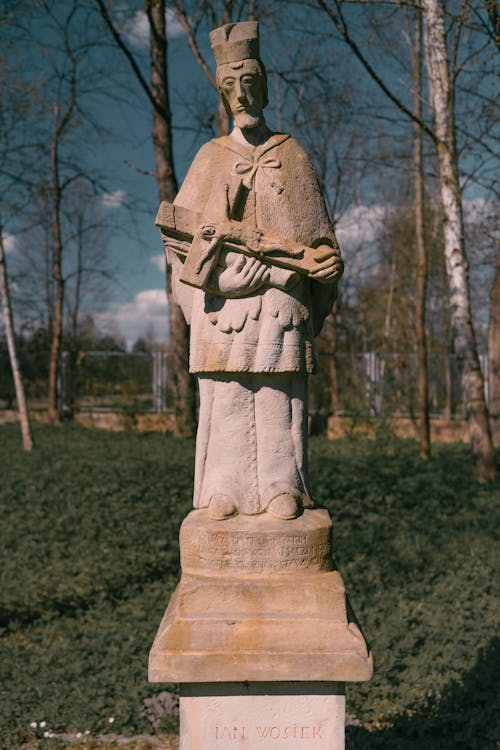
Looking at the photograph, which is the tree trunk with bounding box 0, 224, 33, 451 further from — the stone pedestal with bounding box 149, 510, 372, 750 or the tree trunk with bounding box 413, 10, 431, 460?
the stone pedestal with bounding box 149, 510, 372, 750

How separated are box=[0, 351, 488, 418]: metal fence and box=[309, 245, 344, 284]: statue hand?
13.2 meters

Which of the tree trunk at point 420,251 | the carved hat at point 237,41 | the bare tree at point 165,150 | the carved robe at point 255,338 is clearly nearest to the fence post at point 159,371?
the bare tree at point 165,150

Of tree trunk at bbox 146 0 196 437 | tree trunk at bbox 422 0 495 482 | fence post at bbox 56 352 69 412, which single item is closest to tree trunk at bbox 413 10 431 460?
tree trunk at bbox 422 0 495 482

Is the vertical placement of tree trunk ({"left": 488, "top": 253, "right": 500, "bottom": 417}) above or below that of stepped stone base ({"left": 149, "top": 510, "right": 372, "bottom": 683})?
above

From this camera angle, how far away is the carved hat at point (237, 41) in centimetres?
304

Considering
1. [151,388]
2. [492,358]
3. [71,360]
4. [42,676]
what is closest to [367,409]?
[492,358]

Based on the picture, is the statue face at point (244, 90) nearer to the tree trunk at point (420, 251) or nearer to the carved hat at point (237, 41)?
the carved hat at point (237, 41)

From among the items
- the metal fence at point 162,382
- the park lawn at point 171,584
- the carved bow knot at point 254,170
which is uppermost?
the carved bow knot at point 254,170

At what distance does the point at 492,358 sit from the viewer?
1451 centimetres

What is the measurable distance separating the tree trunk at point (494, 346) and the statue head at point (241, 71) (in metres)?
10.4

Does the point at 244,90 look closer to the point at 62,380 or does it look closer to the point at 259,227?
the point at 259,227

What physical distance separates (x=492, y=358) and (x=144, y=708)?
11473 mm

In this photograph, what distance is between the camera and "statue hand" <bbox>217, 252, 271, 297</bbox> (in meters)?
3.06

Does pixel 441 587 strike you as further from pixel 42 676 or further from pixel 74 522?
pixel 74 522
